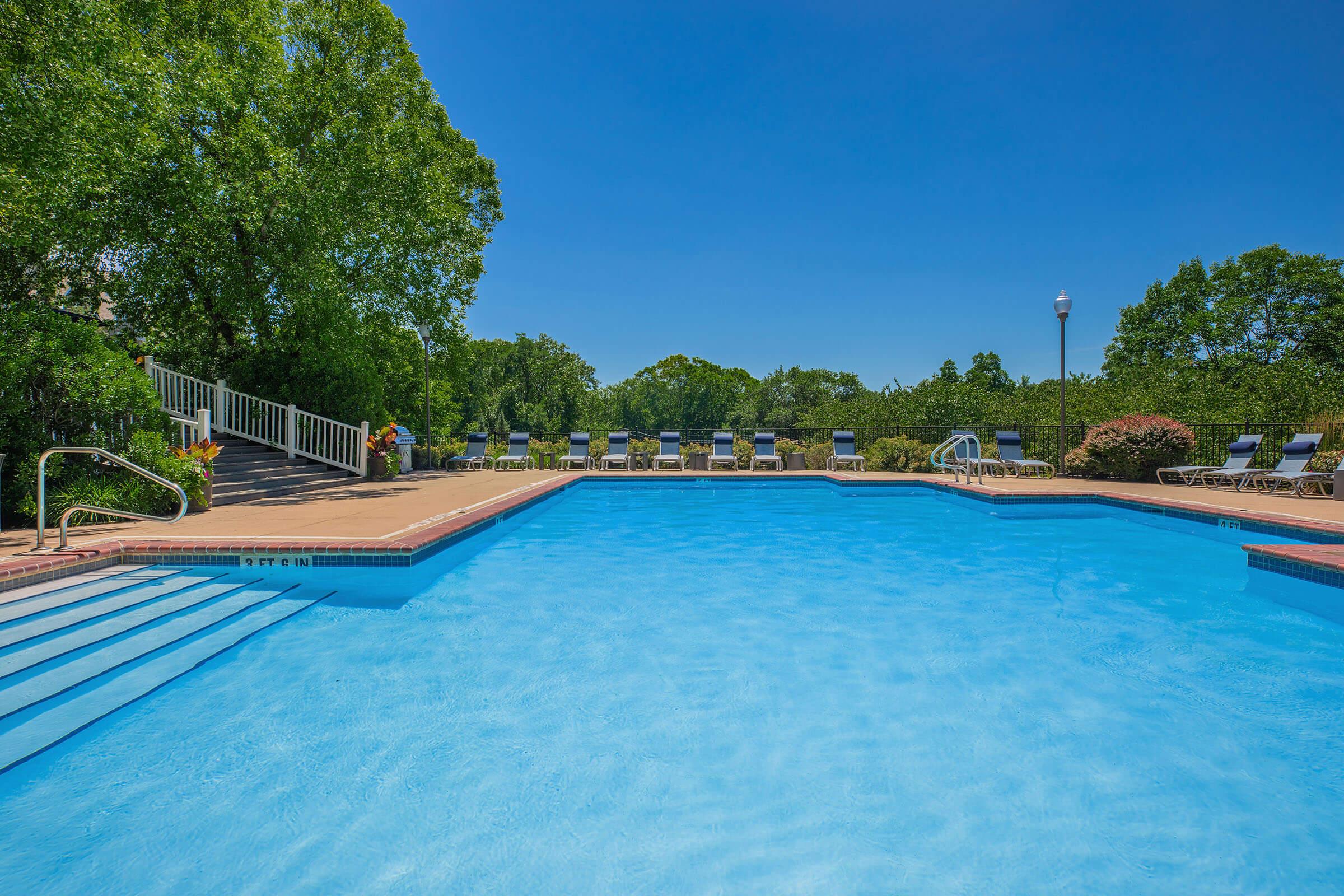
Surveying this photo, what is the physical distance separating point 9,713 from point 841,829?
3.70m

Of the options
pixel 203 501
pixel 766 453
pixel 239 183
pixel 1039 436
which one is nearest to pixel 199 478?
pixel 203 501

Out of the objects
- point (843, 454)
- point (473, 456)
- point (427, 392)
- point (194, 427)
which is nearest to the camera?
point (194, 427)

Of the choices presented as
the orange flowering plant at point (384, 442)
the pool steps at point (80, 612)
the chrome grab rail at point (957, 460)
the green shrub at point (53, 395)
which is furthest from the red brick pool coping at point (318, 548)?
the orange flowering plant at point (384, 442)

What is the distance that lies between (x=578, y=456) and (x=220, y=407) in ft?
24.7

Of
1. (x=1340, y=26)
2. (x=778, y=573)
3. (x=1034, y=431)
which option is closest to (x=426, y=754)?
(x=778, y=573)

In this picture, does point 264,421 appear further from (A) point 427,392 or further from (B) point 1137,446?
(B) point 1137,446

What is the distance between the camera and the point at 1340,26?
52.7 ft

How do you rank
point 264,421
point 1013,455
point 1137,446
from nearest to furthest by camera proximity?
point 264,421, point 1137,446, point 1013,455

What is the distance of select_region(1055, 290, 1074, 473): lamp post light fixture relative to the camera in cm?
1146

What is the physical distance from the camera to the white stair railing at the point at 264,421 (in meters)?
9.90

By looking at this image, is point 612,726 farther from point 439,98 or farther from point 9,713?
point 439,98

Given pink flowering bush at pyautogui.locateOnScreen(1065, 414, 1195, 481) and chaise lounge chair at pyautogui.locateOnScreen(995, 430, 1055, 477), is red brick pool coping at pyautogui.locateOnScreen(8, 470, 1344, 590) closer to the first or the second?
pink flowering bush at pyautogui.locateOnScreen(1065, 414, 1195, 481)

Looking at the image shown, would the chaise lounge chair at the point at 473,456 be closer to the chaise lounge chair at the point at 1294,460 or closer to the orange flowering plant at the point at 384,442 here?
the orange flowering plant at the point at 384,442

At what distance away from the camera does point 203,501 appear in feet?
24.4
